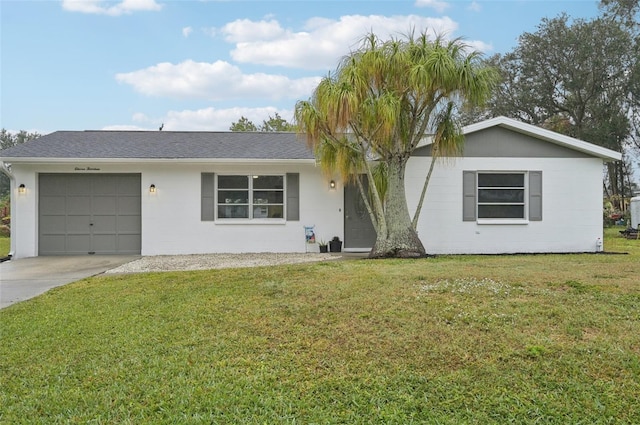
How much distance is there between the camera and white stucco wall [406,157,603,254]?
11.0 m

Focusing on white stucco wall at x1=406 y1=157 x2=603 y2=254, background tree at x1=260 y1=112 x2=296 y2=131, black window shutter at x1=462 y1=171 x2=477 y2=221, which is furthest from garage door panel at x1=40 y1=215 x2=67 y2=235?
background tree at x1=260 y1=112 x2=296 y2=131

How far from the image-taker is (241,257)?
10.1 m

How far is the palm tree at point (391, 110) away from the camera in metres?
8.48

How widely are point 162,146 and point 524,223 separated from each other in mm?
9888

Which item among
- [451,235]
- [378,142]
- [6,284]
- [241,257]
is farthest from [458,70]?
[6,284]

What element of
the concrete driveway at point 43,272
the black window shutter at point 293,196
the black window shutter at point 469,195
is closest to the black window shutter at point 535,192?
the black window shutter at point 469,195

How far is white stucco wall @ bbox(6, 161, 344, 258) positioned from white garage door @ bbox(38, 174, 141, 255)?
0.22 meters

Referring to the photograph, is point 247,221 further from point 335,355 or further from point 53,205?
point 335,355

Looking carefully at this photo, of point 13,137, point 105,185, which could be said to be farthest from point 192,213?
point 13,137

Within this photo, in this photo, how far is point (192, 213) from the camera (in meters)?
11.0

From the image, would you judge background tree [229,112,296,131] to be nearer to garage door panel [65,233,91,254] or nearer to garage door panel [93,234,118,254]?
garage door panel [93,234,118,254]

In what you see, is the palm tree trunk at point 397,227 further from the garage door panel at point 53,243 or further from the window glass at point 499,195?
the garage door panel at point 53,243

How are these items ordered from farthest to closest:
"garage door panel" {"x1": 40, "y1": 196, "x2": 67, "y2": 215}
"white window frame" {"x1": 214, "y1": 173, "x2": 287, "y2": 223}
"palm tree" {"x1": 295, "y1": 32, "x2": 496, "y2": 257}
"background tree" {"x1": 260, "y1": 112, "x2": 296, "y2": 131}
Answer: "background tree" {"x1": 260, "y1": 112, "x2": 296, "y2": 131} < "white window frame" {"x1": 214, "y1": 173, "x2": 287, "y2": 223} < "garage door panel" {"x1": 40, "y1": 196, "x2": 67, "y2": 215} < "palm tree" {"x1": 295, "y1": 32, "x2": 496, "y2": 257}

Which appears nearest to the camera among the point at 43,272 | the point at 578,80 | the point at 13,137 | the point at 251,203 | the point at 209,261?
the point at 43,272
